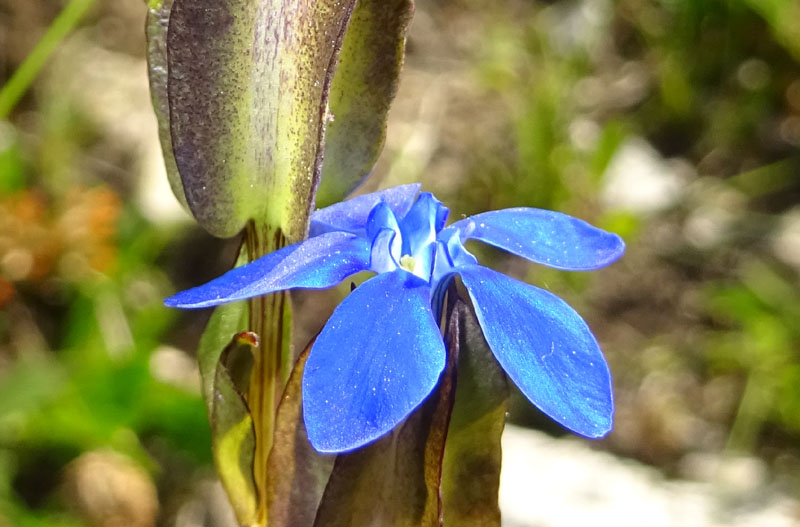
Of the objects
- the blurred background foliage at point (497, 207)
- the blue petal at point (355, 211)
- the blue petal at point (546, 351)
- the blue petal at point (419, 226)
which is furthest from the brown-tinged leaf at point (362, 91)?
the blurred background foliage at point (497, 207)

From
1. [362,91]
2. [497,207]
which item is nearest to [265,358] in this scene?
[362,91]

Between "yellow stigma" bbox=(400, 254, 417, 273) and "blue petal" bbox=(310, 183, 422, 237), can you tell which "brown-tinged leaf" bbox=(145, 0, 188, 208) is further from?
"yellow stigma" bbox=(400, 254, 417, 273)

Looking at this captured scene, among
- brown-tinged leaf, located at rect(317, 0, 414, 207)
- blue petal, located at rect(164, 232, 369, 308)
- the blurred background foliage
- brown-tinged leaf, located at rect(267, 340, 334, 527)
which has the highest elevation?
brown-tinged leaf, located at rect(317, 0, 414, 207)

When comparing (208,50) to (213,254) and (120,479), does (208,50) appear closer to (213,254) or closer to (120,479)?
(120,479)

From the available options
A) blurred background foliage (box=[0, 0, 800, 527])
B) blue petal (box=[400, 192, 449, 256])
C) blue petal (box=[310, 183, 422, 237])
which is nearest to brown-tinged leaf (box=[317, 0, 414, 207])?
blue petal (box=[310, 183, 422, 237])

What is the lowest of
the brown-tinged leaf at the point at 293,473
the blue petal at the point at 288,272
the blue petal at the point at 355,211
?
the brown-tinged leaf at the point at 293,473

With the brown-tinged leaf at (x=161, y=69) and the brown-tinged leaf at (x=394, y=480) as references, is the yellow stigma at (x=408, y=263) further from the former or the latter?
the brown-tinged leaf at (x=161, y=69)
